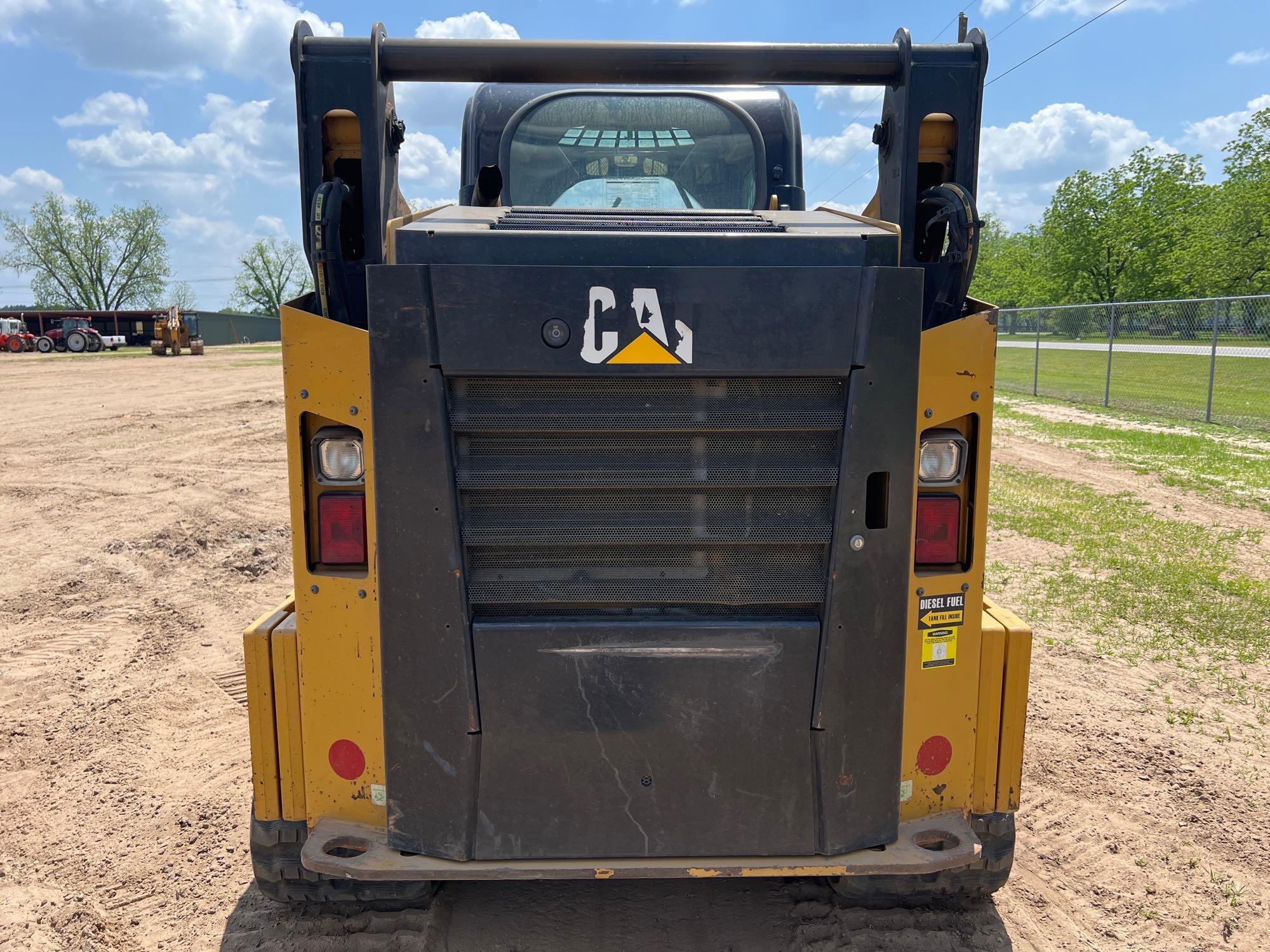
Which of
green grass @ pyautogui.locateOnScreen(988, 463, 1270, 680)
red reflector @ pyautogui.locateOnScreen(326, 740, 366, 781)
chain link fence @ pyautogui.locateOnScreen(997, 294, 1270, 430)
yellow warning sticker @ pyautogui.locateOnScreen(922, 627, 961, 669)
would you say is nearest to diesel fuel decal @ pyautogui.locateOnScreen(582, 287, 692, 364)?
yellow warning sticker @ pyautogui.locateOnScreen(922, 627, 961, 669)

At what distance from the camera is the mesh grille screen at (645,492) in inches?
91.6

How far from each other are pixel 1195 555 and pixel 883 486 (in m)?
6.22

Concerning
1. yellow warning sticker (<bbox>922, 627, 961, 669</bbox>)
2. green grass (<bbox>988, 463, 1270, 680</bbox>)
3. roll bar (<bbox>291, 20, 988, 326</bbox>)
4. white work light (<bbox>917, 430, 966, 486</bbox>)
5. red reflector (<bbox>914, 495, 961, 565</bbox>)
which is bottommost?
green grass (<bbox>988, 463, 1270, 680</bbox>)

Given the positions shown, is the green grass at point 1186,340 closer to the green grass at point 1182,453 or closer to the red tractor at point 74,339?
the green grass at point 1182,453

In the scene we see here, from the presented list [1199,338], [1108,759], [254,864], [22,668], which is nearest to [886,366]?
[254,864]

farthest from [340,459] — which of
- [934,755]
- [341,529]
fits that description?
[934,755]

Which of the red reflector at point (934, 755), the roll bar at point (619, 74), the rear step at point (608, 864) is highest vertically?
the roll bar at point (619, 74)

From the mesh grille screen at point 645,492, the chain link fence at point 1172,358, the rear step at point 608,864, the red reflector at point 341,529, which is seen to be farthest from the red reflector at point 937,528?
the chain link fence at point 1172,358

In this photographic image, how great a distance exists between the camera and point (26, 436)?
45.6ft

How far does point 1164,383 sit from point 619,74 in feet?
74.3

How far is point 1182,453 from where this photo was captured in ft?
40.9

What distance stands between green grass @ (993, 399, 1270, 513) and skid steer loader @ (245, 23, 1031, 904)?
842 cm

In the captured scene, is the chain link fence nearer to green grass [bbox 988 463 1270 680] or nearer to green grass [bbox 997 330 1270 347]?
green grass [bbox 997 330 1270 347]

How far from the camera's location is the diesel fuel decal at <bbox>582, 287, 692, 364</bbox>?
2.23 m
